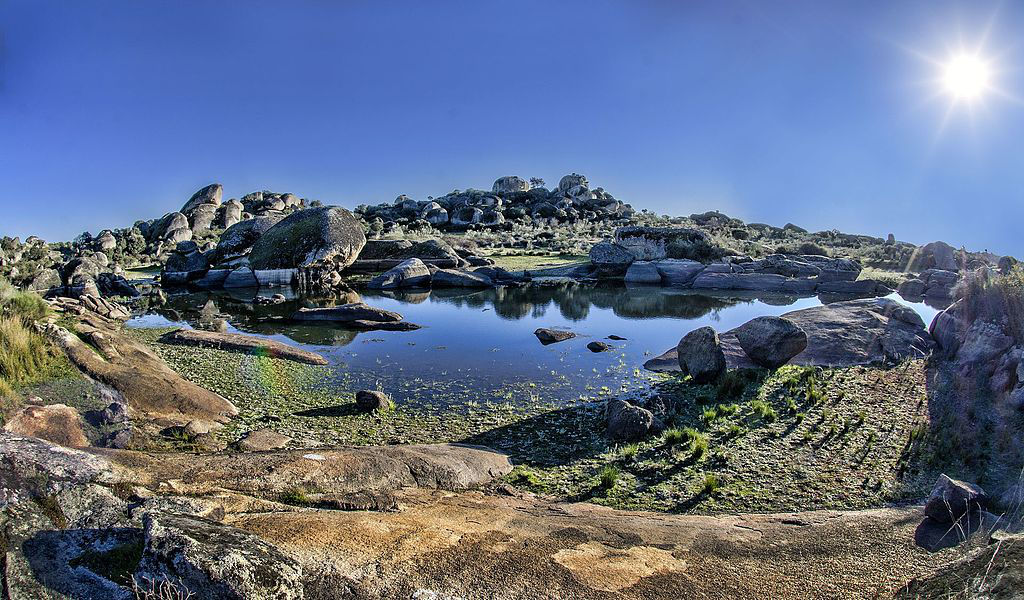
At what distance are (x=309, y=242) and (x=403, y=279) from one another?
793 centimetres

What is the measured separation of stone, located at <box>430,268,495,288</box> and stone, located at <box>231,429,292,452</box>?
2542 centimetres

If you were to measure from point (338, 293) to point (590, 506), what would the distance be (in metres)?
26.8

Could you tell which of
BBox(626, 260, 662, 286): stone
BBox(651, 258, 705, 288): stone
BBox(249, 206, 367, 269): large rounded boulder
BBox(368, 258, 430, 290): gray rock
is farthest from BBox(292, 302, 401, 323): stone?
BBox(651, 258, 705, 288): stone

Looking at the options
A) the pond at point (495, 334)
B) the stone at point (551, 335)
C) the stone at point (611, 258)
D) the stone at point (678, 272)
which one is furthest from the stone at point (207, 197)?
the stone at point (551, 335)

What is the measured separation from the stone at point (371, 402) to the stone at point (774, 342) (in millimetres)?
8868

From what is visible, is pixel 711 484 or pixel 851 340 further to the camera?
pixel 851 340

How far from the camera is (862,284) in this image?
1287 inches

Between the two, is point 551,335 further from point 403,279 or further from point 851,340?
point 403,279

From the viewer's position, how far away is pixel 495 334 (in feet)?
62.0

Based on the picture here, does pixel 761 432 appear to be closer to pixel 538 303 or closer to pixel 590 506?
pixel 590 506

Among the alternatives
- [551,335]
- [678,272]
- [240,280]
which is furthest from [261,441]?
[678,272]

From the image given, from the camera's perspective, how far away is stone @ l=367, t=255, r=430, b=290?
33.8m

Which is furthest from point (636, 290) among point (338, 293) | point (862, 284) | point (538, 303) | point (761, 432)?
point (761, 432)

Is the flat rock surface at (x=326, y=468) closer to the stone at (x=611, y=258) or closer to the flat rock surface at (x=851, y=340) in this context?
the flat rock surface at (x=851, y=340)
